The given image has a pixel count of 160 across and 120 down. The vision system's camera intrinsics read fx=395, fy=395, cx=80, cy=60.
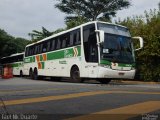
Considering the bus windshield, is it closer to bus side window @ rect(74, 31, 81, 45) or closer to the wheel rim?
bus side window @ rect(74, 31, 81, 45)

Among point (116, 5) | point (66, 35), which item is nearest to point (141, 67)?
point (66, 35)

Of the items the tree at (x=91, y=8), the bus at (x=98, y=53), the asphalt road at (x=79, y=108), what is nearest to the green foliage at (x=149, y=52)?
the bus at (x=98, y=53)

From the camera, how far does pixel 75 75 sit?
873 inches

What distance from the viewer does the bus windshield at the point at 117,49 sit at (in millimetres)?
19812

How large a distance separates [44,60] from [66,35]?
4.78 m

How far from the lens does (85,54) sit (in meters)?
20.9

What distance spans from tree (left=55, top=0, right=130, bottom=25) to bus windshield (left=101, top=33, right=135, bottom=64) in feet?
91.7

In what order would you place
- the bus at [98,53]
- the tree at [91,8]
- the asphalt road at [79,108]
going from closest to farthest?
the asphalt road at [79,108], the bus at [98,53], the tree at [91,8]

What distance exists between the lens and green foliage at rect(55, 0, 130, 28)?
159ft

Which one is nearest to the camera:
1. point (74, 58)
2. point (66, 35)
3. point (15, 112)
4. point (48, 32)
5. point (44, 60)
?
point (15, 112)

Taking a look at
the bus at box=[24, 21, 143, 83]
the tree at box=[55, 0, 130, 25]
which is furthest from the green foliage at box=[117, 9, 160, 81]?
the tree at box=[55, 0, 130, 25]

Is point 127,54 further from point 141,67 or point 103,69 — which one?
point 141,67

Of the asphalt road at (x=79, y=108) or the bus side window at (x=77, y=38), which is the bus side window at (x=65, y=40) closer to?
the bus side window at (x=77, y=38)

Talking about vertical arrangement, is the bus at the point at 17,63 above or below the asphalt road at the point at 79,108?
above
